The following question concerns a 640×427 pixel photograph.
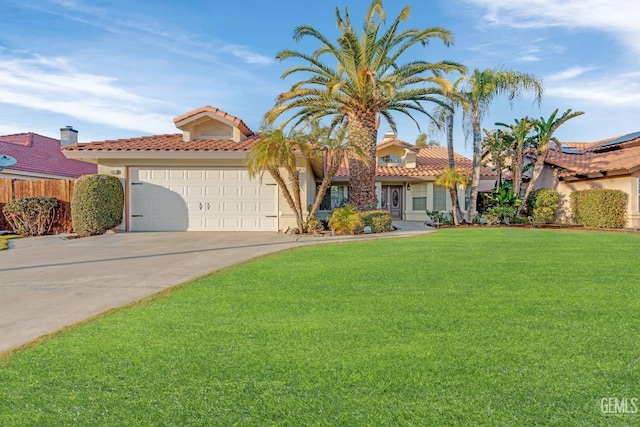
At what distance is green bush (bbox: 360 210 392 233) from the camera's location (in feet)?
51.3

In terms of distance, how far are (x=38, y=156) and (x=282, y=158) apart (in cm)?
2014

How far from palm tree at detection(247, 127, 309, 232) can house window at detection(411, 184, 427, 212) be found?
11.5 metres

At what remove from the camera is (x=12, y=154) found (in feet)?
76.5

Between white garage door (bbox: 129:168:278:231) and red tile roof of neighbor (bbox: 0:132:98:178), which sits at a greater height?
red tile roof of neighbor (bbox: 0:132:98:178)

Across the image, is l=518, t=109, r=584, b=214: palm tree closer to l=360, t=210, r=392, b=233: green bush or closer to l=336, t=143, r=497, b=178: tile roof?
l=336, t=143, r=497, b=178: tile roof

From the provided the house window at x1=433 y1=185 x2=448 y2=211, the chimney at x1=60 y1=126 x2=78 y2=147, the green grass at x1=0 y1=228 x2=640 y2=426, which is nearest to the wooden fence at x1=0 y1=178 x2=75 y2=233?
the green grass at x1=0 y1=228 x2=640 y2=426

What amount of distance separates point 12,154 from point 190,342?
1029 inches

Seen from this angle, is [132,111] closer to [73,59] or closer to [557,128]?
[73,59]

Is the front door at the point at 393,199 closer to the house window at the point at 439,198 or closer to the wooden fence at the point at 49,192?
the house window at the point at 439,198

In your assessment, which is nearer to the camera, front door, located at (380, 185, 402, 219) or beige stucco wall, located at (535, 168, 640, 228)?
beige stucco wall, located at (535, 168, 640, 228)

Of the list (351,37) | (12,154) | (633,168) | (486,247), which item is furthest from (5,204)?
(633,168)

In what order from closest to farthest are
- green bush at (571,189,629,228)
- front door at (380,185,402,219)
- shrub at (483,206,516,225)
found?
green bush at (571,189,629,228), shrub at (483,206,516,225), front door at (380,185,402,219)

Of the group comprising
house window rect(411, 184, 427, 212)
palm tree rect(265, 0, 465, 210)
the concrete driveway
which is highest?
palm tree rect(265, 0, 465, 210)

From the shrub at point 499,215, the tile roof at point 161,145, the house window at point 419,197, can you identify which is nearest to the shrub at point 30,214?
the tile roof at point 161,145
